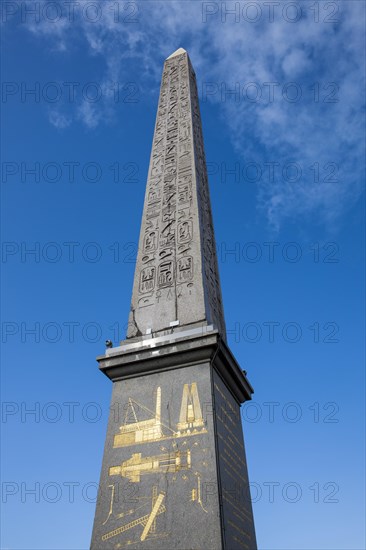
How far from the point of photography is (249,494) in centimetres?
578

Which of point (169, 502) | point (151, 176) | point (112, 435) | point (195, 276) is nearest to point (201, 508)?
point (169, 502)

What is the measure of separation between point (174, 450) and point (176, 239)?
3.11m

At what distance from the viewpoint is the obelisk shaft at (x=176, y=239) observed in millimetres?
6461

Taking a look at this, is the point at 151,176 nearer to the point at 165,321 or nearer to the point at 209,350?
the point at 165,321

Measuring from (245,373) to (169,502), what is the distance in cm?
247

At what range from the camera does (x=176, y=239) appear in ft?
24.0

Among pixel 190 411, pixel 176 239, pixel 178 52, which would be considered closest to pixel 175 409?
pixel 190 411

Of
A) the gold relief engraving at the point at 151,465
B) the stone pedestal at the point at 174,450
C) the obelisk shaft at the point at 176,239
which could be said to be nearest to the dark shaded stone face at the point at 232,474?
the stone pedestal at the point at 174,450

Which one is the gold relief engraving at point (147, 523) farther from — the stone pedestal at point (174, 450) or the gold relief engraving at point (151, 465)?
the gold relief engraving at point (151, 465)

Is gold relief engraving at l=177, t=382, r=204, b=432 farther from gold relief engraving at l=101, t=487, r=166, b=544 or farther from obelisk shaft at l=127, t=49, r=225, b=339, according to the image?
obelisk shaft at l=127, t=49, r=225, b=339

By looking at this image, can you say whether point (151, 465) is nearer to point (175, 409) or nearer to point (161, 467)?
point (161, 467)

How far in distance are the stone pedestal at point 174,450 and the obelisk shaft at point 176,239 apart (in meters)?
0.50

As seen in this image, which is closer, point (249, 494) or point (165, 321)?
point (249, 494)

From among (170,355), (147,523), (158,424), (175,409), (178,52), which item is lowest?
(147,523)
